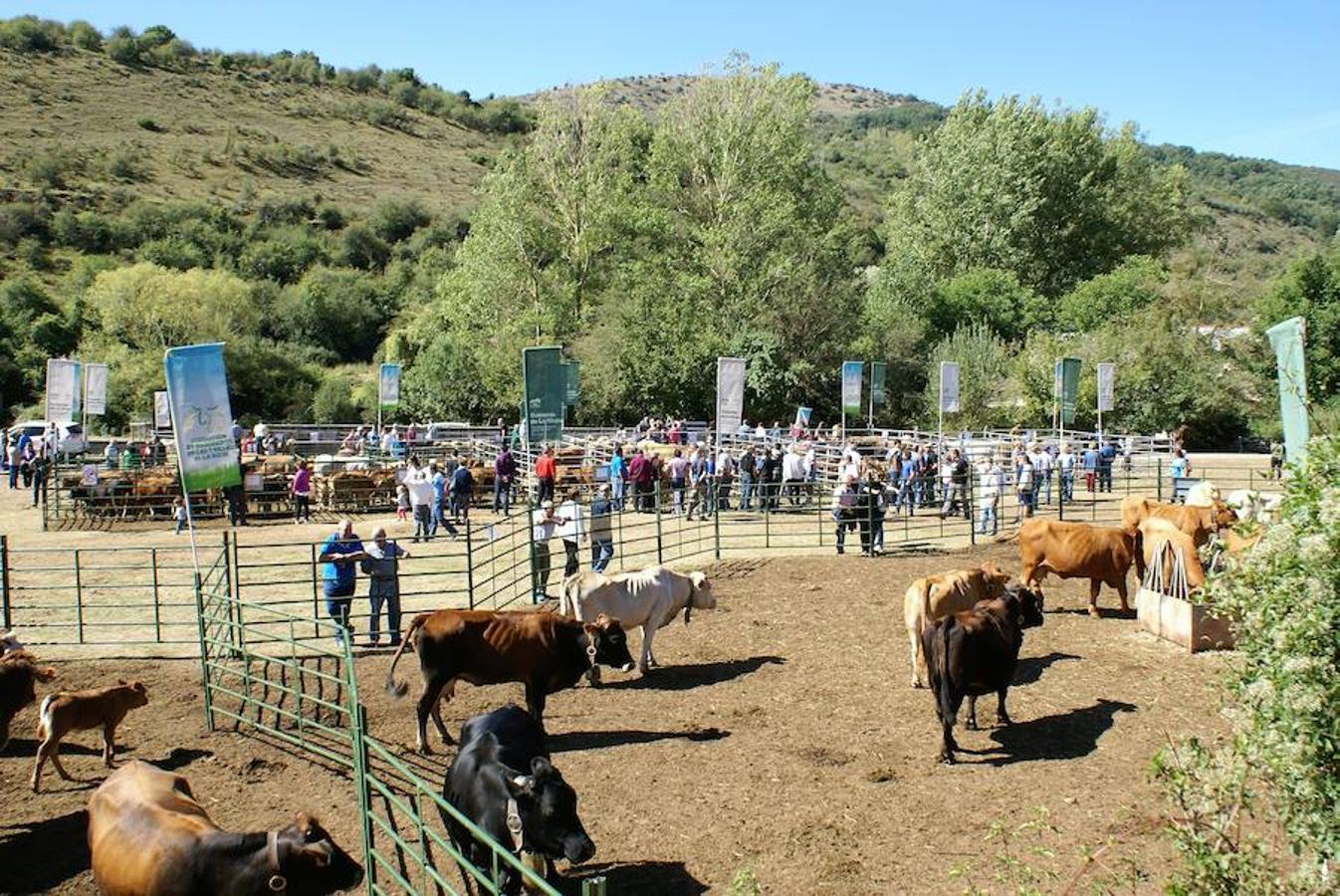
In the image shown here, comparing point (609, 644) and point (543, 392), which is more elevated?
point (543, 392)

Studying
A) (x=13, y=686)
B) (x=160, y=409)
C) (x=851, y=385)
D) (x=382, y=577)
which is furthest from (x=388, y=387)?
(x=13, y=686)

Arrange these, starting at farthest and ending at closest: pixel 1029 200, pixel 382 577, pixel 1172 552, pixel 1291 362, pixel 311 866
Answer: pixel 1029 200, pixel 1172 552, pixel 382 577, pixel 1291 362, pixel 311 866

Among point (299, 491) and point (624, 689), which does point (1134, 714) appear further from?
point (299, 491)

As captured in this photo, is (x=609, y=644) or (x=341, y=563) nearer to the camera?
(x=609, y=644)

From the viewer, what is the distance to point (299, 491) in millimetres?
20969

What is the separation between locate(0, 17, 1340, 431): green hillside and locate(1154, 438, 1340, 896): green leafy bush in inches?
1279

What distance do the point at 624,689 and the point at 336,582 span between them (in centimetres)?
360

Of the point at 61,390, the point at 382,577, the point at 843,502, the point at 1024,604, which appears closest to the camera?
the point at 1024,604

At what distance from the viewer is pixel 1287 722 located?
12.0 ft

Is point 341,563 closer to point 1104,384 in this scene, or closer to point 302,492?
point 302,492

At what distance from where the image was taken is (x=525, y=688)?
31.3 ft

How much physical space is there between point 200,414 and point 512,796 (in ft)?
21.6

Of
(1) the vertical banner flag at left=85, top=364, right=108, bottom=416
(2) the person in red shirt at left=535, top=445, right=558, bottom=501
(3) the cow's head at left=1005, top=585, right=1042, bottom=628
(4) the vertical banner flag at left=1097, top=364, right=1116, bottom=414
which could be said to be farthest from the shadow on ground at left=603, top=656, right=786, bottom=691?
(1) the vertical banner flag at left=85, top=364, right=108, bottom=416

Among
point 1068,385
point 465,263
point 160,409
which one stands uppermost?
point 465,263
